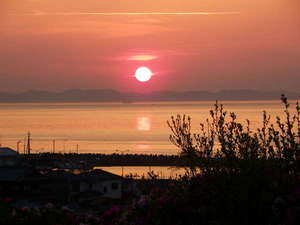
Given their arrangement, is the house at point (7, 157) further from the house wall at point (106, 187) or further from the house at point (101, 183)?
the house wall at point (106, 187)

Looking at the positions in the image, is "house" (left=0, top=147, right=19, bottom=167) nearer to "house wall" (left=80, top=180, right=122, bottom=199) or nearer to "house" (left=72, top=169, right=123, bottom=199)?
"house" (left=72, top=169, right=123, bottom=199)

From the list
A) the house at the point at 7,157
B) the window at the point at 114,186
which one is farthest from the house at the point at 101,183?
the house at the point at 7,157

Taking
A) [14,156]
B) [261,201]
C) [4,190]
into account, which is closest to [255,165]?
[261,201]

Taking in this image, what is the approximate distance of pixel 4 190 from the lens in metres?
26.8

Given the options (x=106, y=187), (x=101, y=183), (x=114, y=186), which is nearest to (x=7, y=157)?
(x=114, y=186)

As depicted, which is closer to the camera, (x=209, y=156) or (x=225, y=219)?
(x=225, y=219)

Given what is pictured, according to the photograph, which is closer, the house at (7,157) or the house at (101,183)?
the house at (101,183)

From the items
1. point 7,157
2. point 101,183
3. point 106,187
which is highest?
point 7,157

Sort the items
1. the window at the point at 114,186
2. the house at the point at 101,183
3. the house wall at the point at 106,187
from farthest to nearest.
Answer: the window at the point at 114,186 → the house wall at the point at 106,187 → the house at the point at 101,183

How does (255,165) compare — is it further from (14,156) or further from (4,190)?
(14,156)

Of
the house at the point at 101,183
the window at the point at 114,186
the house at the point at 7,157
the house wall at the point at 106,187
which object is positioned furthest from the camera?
the house at the point at 7,157

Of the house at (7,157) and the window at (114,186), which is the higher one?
the house at (7,157)

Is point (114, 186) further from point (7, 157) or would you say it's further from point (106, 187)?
point (7, 157)

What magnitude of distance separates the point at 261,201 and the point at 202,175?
49.8 inches
